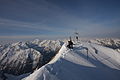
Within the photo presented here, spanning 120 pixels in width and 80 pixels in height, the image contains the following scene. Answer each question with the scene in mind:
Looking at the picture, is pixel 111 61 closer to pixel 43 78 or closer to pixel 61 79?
pixel 61 79

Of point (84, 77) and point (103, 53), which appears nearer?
point (84, 77)

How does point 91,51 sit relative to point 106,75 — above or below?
above

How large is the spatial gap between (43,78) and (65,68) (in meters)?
6.12

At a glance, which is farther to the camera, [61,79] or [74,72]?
[74,72]

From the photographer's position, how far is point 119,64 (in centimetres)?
3662

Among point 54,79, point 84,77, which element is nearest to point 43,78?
point 54,79

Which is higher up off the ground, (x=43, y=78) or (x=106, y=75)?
(x=43, y=78)

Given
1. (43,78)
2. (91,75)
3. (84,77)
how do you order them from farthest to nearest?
(91,75)
(84,77)
(43,78)

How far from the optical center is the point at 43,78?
1941 cm

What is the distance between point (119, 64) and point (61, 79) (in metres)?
23.3

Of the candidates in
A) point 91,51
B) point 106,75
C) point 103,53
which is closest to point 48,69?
point 106,75

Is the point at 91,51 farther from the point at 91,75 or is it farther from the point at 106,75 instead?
the point at 91,75

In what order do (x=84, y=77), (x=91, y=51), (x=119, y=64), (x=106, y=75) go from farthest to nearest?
1. (x=91, y=51)
2. (x=119, y=64)
3. (x=106, y=75)
4. (x=84, y=77)

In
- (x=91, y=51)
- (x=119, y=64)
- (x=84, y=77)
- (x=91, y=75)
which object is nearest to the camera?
(x=84, y=77)
